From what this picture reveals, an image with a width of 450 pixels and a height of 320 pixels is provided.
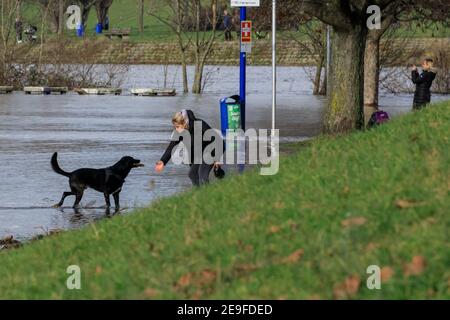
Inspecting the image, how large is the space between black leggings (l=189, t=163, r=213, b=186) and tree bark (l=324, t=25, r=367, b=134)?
9265mm

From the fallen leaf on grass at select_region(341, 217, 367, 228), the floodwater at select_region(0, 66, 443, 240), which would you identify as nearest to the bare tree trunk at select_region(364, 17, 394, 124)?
the floodwater at select_region(0, 66, 443, 240)

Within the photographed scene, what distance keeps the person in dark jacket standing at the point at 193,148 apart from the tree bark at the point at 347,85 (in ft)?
30.6

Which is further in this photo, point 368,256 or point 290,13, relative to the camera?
point 290,13

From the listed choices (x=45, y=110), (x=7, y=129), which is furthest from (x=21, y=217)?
(x=45, y=110)

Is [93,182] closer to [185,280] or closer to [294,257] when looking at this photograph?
[185,280]

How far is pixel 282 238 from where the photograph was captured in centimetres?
870

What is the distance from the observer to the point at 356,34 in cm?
2544

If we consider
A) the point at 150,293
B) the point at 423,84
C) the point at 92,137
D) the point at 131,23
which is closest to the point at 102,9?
the point at 131,23

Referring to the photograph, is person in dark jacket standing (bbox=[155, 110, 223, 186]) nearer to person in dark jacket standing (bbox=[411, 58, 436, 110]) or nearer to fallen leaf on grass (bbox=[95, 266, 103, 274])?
fallen leaf on grass (bbox=[95, 266, 103, 274])

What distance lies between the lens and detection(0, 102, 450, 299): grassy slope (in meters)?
7.90
